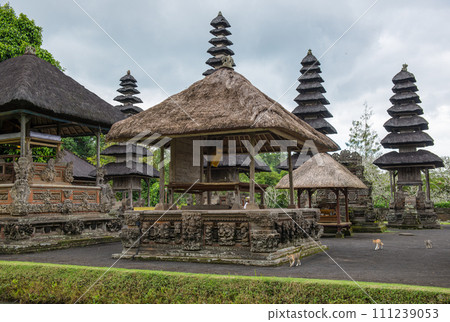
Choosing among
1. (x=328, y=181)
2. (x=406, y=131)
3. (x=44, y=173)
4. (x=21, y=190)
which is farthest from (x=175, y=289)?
(x=406, y=131)

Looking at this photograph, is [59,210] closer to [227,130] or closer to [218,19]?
[227,130]

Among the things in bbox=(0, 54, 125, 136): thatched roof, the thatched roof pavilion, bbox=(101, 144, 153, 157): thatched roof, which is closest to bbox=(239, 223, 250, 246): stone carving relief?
the thatched roof pavilion

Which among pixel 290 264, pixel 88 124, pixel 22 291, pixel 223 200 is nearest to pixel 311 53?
pixel 223 200

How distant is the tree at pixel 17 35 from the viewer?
16875 mm

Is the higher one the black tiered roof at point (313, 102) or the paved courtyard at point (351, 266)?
the black tiered roof at point (313, 102)

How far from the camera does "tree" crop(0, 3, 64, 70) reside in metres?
16.9

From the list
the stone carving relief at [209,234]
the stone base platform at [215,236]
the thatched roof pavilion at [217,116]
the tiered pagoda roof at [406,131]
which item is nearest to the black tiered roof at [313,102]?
the tiered pagoda roof at [406,131]

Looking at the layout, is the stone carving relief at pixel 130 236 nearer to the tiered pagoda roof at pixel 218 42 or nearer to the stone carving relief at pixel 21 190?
the stone carving relief at pixel 21 190

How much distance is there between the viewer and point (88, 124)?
14312 mm

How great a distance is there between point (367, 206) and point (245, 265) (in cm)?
1310

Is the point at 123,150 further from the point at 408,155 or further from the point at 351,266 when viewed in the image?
the point at 351,266

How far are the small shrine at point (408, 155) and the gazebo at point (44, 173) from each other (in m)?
16.2

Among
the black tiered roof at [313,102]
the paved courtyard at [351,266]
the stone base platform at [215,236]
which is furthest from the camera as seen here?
the black tiered roof at [313,102]

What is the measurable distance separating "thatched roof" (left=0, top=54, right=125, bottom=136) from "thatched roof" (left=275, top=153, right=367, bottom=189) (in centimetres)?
770
